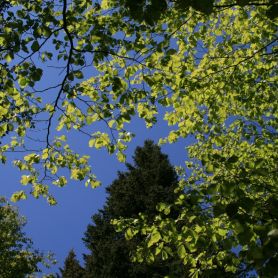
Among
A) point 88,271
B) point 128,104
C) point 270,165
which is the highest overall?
point 88,271

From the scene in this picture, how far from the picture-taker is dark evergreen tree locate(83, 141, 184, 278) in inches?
984

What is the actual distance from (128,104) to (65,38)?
1992mm

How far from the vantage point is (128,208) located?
97.1ft

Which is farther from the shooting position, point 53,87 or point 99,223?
point 99,223

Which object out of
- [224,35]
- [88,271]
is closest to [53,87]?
[224,35]

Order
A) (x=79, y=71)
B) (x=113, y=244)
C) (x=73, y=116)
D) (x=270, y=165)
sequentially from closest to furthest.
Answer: (x=79, y=71)
(x=73, y=116)
(x=270, y=165)
(x=113, y=244)

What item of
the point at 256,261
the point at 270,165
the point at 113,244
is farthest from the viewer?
the point at 113,244

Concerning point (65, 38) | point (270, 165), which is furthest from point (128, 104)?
point (270, 165)

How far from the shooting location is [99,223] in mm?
30281

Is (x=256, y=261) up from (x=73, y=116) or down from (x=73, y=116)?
down

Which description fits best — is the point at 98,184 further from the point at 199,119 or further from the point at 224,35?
the point at 224,35

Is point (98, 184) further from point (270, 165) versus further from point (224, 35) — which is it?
point (270, 165)

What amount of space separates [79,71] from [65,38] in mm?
1285

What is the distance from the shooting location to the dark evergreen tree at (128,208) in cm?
2500
